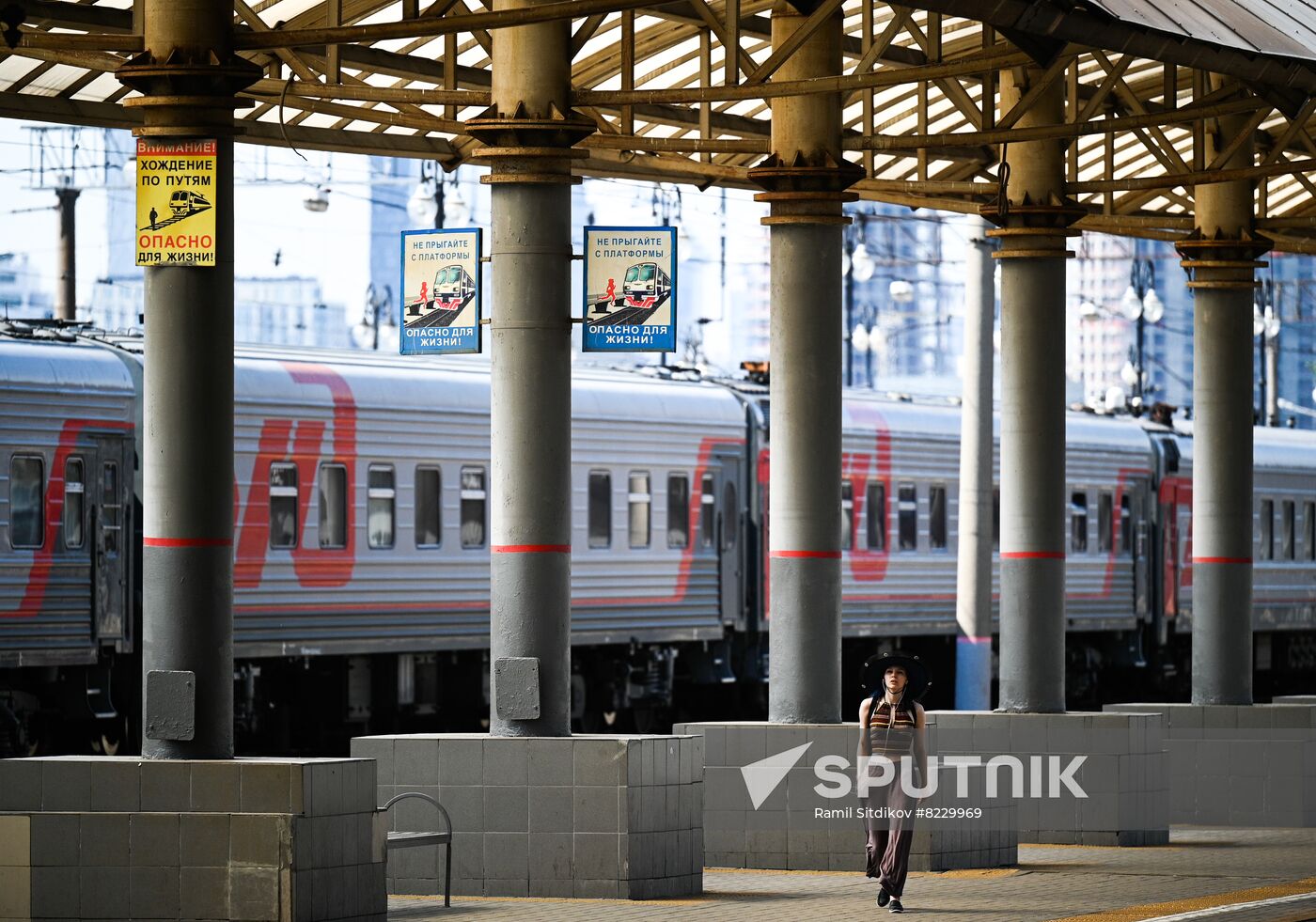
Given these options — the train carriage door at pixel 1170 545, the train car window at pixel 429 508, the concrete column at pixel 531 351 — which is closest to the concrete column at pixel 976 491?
the train car window at pixel 429 508

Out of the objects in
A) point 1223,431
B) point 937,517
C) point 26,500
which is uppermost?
point 1223,431

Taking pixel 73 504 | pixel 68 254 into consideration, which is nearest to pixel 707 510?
pixel 73 504

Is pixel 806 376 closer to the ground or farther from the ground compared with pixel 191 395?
farther from the ground

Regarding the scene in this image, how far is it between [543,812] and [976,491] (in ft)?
41.2

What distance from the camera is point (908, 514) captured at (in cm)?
3284

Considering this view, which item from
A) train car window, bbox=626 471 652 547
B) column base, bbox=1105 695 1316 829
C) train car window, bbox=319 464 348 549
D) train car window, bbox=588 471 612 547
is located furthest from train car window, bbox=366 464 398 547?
column base, bbox=1105 695 1316 829

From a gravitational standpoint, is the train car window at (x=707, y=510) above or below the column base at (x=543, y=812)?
above

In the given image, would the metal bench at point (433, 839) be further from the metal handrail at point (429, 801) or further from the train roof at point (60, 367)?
the train roof at point (60, 367)

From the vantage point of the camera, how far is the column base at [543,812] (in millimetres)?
13844

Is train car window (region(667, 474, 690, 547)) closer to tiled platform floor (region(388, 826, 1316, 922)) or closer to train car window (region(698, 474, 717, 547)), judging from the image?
train car window (region(698, 474, 717, 547))

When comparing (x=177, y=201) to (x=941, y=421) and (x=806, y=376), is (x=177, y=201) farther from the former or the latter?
(x=941, y=421)

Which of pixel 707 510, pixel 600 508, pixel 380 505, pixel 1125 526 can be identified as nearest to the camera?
pixel 380 505

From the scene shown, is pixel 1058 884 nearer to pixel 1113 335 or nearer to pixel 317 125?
pixel 317 125

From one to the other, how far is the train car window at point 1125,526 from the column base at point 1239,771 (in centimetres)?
1610
